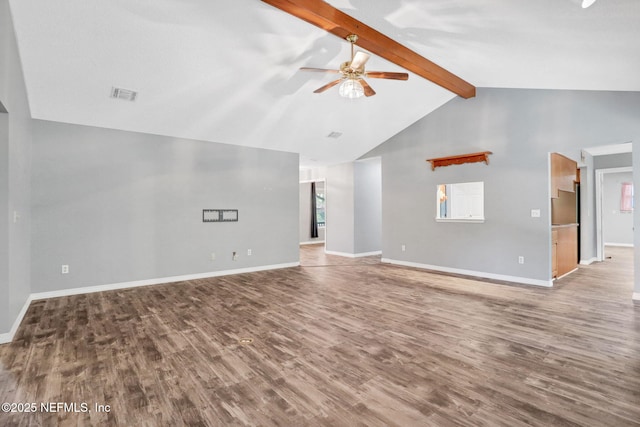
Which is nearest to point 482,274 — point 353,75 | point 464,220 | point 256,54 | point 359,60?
point 464,220

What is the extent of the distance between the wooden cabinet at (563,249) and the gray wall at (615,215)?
5285mm

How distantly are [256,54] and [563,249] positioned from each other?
6054 mm

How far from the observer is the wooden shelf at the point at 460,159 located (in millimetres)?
5496

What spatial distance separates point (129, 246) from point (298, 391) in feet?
13.7

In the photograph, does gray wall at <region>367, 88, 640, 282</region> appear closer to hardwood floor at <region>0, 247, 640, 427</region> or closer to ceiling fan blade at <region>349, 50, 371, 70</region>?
hardwood floor at <region>0, 247, 640, 427</region>

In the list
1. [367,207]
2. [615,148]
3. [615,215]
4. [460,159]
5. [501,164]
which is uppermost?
[615,148]

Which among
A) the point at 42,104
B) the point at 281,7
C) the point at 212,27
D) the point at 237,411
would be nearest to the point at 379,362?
the point at 237,411

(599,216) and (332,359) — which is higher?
(599,216)

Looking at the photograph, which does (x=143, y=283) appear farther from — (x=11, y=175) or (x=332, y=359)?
(x=332, y=359)

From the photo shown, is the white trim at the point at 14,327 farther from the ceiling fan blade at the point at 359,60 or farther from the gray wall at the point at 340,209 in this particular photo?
the gray wall at the point at 340,209

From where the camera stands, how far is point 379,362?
96.0 inches

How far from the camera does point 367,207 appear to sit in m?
8.27

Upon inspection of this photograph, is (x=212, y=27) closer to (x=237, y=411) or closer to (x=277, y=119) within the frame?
(x=277, y=119)

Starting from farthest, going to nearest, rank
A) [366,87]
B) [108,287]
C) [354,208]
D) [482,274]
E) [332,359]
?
1. [354,208]
2. [482,274]
3. [108,287]
4. [366,87]
5. [332,359]
